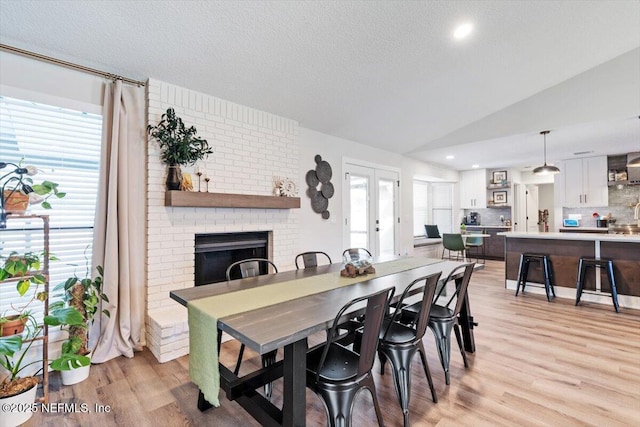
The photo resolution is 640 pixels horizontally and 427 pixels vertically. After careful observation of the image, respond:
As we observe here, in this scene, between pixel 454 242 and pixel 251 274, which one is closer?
pixel 251 274

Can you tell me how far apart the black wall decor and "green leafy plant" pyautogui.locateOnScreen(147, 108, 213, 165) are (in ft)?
5.99

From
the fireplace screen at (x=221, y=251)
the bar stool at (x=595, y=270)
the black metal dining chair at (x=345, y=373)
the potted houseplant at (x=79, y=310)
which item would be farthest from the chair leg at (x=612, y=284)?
the potted houseplant at (x=79, y=310)

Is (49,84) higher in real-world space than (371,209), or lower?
higher

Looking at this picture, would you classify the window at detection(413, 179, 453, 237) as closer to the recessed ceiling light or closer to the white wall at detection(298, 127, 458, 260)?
the white wall at detection(298, 127, 458, 260)

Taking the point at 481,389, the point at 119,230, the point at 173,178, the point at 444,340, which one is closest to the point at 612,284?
the point at 481,389

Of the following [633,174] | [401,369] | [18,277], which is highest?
[633,174]

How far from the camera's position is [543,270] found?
452 centimetres

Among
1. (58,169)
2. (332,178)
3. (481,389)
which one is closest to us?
(481,389)

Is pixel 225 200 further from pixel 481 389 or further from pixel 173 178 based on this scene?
pixel 481 389

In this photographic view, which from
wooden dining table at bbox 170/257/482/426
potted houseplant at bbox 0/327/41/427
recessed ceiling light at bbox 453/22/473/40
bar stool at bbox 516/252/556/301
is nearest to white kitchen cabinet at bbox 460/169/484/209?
bar stool at bbox 516/252/556/301

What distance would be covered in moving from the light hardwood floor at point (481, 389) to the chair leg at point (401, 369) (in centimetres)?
16

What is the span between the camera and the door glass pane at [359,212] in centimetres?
532

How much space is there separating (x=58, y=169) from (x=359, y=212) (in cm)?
408

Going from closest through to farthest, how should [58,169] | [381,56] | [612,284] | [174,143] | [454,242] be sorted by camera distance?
[58,169] < [174,143] < [381,56] < [612,284] < [454,242]
